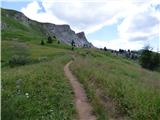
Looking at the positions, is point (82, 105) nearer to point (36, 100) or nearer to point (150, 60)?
point (36, 100)

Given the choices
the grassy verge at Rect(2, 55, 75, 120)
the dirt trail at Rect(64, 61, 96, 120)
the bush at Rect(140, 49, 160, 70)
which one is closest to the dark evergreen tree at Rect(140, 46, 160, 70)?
the bush at Rect(140, 49, 160, 70)

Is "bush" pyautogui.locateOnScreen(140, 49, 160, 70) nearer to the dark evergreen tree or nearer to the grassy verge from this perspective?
the dark evergreen tree

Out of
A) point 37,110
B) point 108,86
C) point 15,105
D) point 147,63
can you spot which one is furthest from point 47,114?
point 147,63

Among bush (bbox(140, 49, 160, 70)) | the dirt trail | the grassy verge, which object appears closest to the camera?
the dirt trail

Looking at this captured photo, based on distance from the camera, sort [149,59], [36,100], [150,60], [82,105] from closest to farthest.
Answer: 1. [82,105]
2. [36,100]
3. [150,60]
4. [149,59]

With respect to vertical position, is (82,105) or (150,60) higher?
(82,105)

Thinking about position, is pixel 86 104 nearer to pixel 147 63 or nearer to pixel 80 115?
pixel 80 115

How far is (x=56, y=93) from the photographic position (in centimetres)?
2022

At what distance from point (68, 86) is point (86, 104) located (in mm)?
5829

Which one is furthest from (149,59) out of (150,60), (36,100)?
(36,100)

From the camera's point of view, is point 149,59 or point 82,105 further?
point 149,59

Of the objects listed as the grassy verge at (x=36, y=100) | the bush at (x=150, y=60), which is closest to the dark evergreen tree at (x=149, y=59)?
the bush at (x=150, y=60)

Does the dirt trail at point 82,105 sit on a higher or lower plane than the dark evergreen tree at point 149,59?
higher

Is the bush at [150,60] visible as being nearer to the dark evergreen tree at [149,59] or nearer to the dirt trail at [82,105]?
the dark evergreen tree at [149,59]
